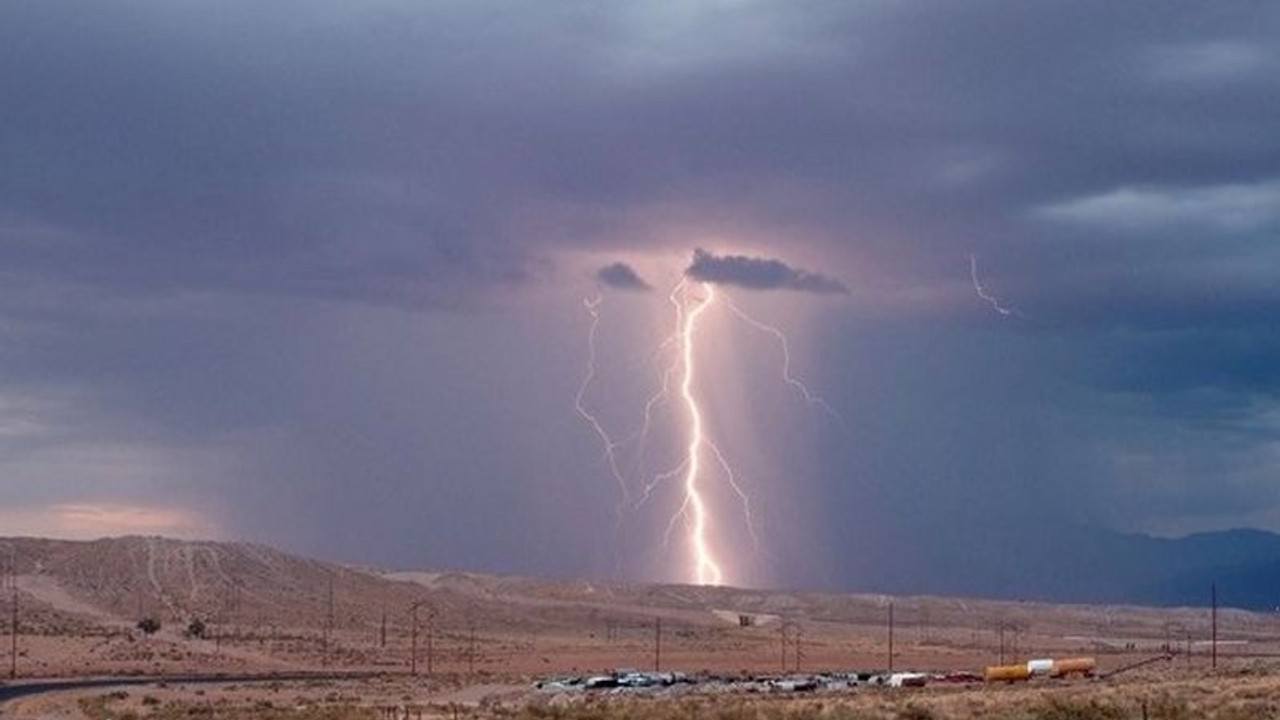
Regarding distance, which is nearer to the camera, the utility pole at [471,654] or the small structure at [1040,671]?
the small structure at [1040,671]

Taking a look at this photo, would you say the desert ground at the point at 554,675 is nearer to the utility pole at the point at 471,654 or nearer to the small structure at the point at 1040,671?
the utility pole at the point at 471,654

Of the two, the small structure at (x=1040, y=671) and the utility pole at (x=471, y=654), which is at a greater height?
the small structure at (x=1040, y=671)

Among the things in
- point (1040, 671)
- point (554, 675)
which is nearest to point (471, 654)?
point (554, 675)

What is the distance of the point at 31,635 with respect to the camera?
542 ft

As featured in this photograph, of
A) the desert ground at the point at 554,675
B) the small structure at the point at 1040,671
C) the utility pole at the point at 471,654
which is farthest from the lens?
the utility pole at the point at 471,654

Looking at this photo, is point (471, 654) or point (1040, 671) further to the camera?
point (471, 654)

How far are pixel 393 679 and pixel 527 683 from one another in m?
9.24

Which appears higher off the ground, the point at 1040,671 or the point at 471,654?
the point at 1040,671

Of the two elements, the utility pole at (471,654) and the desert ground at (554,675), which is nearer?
the desert ground at (554,675)

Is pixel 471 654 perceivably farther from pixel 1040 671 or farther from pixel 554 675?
pixel 1040 671

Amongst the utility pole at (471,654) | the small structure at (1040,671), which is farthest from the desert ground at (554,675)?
the small structure at (1040,671)

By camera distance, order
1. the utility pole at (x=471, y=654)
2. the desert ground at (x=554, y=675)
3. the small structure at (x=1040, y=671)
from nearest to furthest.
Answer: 1. the desert ground at (x=554, y=675)
2. the small structure at (x=1040, y=671)
3. the utility pole at (x=471, y=654)

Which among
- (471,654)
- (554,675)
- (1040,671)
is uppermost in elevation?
(1040,671)

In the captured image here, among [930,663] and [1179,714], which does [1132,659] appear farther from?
[1179,714]
